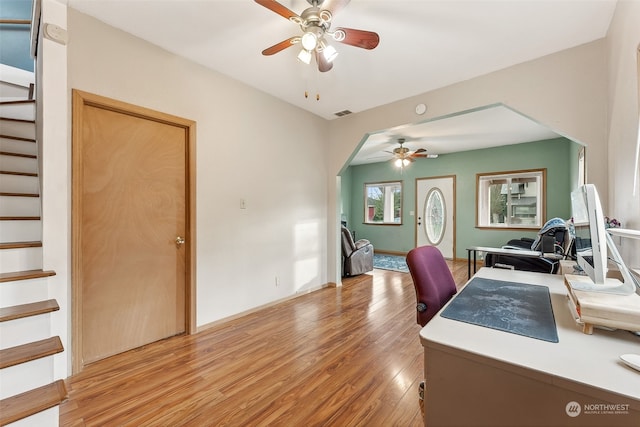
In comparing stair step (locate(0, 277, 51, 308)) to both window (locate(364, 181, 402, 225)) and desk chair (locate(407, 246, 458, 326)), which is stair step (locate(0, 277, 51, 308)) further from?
window (locate(364, 181, 402, 225))

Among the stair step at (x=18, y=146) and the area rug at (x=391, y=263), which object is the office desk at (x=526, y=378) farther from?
the area rug at (x=391, y=263)

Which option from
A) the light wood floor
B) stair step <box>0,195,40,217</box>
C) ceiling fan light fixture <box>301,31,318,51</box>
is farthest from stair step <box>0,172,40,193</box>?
ceiling fan light fixture <box>301,31,318,51</box>

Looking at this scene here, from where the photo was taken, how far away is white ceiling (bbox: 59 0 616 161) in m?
1.96

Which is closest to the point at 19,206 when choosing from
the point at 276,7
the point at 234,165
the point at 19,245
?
the point at 19,245

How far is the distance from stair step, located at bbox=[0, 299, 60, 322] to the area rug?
492 centimetres

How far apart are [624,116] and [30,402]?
3757 millimetres

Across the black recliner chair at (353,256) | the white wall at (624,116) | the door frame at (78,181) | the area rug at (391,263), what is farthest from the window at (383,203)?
the door frame at (78,181)

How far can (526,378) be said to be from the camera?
78cm

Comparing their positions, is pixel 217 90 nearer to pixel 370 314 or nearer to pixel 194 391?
pixel 194 391

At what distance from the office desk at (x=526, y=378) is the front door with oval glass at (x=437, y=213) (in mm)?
5874

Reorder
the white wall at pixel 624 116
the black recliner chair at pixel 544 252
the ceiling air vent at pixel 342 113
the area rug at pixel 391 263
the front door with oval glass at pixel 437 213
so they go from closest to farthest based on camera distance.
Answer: the white wall at pixel 624 116 < the black recliner chair at pixel 544 252 < the ceiling air vent at pixel 342 113 < the area rug at pixel 391 263 < the front door with oval glass at pixel 437 213

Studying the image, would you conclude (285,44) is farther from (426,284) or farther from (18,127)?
(18,127)

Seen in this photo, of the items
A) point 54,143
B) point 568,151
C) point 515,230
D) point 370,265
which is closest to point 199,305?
point 54,143

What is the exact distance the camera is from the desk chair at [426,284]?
155cm
